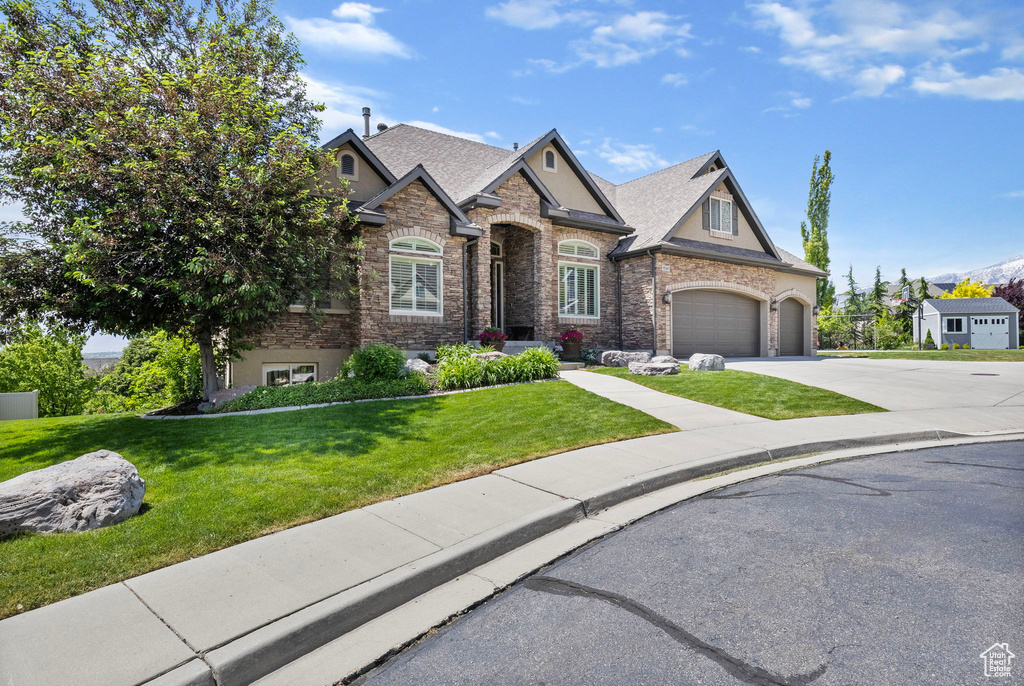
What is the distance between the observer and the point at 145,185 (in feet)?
32.3

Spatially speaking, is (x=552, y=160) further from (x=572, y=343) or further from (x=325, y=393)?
(x=325, y=393)

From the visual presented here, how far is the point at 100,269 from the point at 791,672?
1114 cm

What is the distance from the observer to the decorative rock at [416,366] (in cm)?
1357

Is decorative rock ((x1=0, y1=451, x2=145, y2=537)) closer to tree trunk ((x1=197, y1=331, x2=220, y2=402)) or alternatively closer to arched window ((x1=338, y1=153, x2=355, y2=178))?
tree trunk ((x1=197, y1=331, x2=220, y2=402))

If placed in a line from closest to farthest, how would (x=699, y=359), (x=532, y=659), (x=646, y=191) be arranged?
(x=532, y=659) < (x=699, y=359) < (x=646, y=191)

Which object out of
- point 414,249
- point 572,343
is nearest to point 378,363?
point 414,249

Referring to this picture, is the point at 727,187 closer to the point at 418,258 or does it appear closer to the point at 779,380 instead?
the point at 779,380

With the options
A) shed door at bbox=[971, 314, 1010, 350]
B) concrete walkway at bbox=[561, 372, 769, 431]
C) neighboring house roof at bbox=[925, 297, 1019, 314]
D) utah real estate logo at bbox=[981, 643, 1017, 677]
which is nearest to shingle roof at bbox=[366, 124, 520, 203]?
concrete walkway at bbox=[561, 372, 769, 431]

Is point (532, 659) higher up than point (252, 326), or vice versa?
point (252, 326)

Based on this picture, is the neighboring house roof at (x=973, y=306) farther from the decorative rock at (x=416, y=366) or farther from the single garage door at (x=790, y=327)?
the decorative rock at (x=416, y=366)

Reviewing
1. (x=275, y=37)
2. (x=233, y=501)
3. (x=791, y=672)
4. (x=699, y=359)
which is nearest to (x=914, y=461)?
(x=791, y=672)

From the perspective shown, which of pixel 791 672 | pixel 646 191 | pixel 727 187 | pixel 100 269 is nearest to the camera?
pixel 791 672

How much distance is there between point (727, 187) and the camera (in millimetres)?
22594

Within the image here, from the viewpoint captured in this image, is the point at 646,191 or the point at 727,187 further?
the point at 646,191
